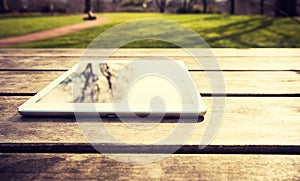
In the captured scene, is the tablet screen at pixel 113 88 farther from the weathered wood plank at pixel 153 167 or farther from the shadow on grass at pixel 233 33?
the shadow on grass at pixel 233 33

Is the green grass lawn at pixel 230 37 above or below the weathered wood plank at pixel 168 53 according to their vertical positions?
below

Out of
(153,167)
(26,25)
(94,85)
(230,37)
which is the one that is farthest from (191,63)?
(26,25)

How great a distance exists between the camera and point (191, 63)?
153 cm

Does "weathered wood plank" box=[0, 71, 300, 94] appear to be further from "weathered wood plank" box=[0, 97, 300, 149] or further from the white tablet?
"weathered wood plank" box=[0, 97, 300, 149]

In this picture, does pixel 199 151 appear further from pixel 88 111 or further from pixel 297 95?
pixel 297 95

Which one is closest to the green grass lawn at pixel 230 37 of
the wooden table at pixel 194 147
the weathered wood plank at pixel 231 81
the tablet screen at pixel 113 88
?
the weathered wood plank at pixel 231 81

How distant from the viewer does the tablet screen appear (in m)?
0.81

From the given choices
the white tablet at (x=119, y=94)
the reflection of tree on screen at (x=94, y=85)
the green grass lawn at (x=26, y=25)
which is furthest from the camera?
the green grass lawn at (x=26, y=25)

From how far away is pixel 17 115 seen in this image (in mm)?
769

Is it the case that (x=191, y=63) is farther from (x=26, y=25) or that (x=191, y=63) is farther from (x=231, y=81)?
(x=26, y=25)

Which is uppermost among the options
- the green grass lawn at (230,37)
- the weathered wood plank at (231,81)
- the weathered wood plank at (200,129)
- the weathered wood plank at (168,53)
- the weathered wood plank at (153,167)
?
the weathered wood plank at (168,53)

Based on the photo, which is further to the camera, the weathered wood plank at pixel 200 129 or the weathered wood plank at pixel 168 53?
the weathered wood plank at pixel 168 53

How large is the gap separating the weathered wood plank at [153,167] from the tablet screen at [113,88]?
0.25 metres

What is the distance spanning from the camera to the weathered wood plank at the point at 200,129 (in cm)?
62
